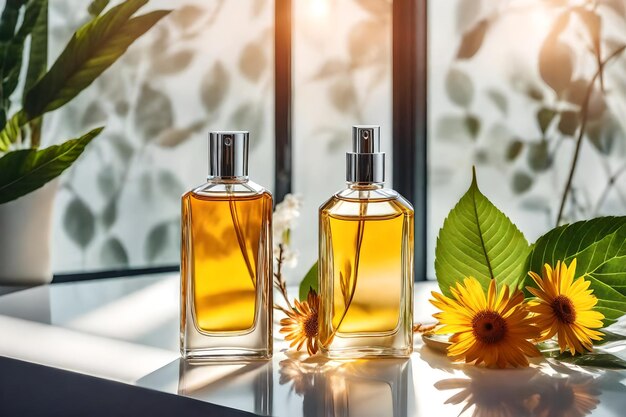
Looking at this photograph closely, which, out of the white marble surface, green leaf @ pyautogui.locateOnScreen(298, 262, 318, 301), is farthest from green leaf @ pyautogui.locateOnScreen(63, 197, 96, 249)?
green leaf @ pyautogui.locateOnScreen(298, 262, 318, 301)

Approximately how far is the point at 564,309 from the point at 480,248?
0.34ft

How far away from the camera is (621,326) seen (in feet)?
2.94

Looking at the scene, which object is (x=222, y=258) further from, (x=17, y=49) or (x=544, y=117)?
(x=544, y=117)

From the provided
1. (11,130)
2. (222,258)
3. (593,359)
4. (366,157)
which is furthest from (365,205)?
(11,130)

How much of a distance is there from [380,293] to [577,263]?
0.20 metres

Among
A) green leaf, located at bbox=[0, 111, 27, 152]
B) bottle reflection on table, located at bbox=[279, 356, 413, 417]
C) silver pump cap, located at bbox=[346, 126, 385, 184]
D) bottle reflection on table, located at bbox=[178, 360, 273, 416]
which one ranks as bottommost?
Result: bottle reflection on table, located at bbox=[279, 356, 413, 417]

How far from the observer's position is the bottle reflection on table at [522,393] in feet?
2.06

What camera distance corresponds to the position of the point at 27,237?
3.78 ft

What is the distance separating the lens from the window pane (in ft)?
3.94

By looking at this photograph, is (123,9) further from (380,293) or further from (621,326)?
(621,326)

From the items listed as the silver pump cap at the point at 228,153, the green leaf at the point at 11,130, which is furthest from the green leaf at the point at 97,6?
the silver pump cap at the point at 228,153

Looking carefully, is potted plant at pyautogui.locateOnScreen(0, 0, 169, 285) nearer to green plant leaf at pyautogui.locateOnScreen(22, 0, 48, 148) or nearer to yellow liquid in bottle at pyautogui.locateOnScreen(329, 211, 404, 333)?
green plant leaf at pyautogui.locateOnScreen(22, 0, 48, 148)

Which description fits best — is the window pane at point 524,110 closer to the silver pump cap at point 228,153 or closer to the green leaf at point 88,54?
the green leaf at point 88,54

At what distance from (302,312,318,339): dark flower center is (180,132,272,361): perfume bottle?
48 millimetres
